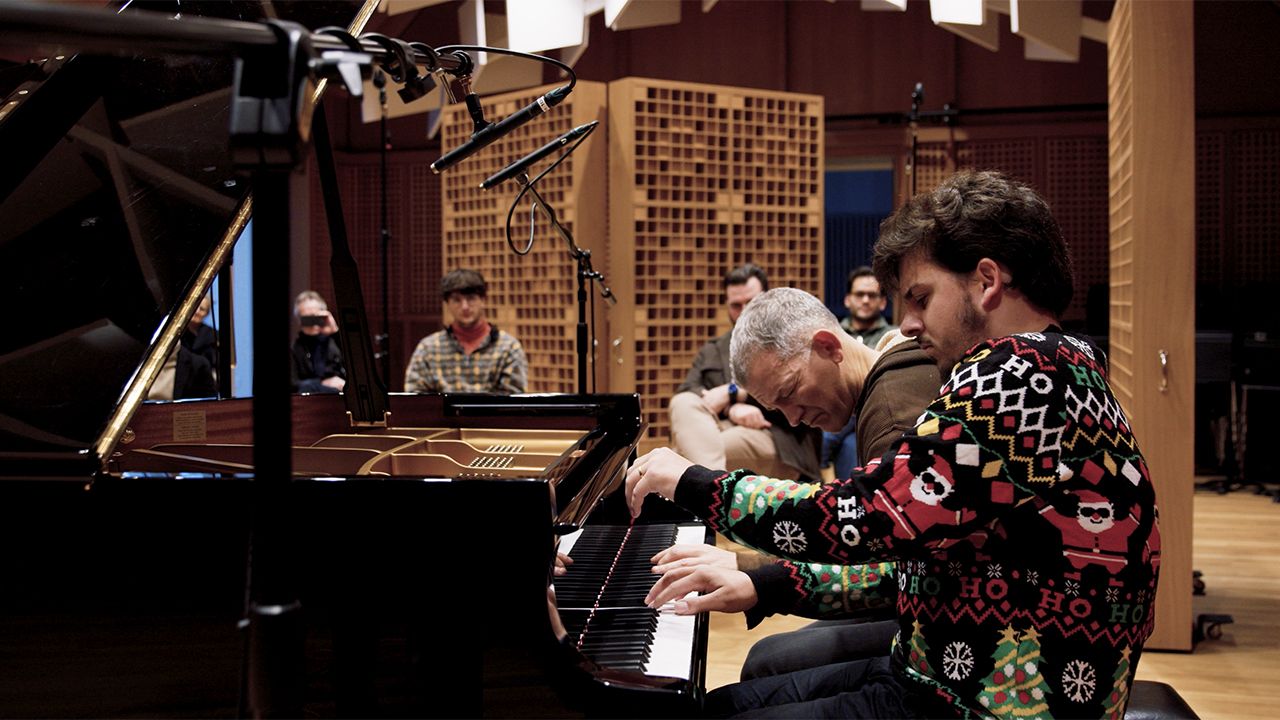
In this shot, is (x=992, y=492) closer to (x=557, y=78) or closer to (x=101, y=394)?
(x=101, y=394)

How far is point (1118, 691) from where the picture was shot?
1326 mm

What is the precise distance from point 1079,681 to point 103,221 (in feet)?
6.42

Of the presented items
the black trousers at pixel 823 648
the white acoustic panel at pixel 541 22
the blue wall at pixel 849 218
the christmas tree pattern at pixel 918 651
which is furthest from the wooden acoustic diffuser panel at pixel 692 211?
the blue wall at pixel 849 218

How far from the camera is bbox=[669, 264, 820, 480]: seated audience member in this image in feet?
15.0

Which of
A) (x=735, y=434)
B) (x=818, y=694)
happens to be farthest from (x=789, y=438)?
(x=818, y=694)

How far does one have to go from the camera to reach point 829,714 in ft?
5.10

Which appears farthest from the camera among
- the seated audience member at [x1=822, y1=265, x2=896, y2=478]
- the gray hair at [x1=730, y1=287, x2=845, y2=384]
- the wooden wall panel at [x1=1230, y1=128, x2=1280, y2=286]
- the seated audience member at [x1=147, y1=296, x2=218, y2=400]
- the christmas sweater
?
the wooden wall panel at [x1=1230, y1=128, x2=1280, y2=286]

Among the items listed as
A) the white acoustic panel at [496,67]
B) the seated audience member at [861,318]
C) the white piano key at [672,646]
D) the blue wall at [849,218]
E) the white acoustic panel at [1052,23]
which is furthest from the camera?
the blue wall at [849,218]

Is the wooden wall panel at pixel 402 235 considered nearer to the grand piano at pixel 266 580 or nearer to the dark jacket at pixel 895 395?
the grand piano at pixel 266 580

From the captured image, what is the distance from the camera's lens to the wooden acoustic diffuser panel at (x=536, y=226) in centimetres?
514

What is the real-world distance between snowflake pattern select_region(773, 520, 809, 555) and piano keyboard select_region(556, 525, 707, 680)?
0.21 m

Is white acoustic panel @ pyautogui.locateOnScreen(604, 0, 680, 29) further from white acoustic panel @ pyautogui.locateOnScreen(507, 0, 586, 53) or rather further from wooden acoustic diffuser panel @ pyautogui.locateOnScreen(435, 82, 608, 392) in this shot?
wooden acoustic diffuser panel @ pyautogui.locateOnScreen(435, 82, 608, 392)

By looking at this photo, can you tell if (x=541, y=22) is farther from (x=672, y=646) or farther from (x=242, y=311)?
(x=672, y=646)

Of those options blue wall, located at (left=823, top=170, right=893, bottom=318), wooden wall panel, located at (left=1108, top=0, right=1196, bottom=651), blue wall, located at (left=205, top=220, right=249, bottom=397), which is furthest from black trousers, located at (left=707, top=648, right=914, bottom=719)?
blue wall, located at (left=823, top=170, right=893, bottom=318)
